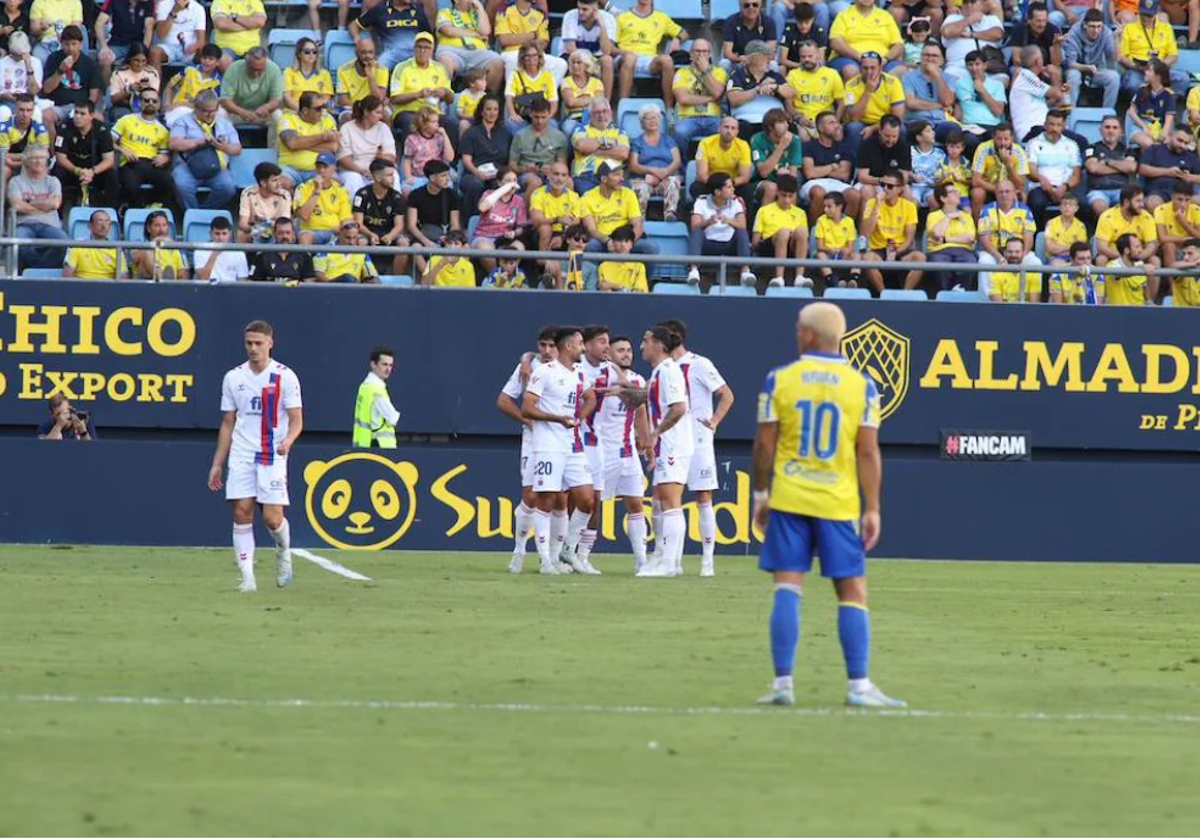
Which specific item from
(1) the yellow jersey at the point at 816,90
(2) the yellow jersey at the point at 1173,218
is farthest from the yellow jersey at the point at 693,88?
(2) the yellow jersey at the point at 1173,218

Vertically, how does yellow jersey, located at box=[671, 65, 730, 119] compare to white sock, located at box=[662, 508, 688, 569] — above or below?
above

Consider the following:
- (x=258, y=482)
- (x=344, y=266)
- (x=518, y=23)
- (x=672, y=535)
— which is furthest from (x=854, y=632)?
(x=518, y=23)

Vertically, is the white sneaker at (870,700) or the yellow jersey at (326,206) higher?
the yellow jersey at (326,206)

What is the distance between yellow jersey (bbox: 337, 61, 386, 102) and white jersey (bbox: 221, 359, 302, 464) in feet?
30.9

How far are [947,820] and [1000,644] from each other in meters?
6.56

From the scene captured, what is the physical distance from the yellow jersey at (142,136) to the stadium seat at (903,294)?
838cm

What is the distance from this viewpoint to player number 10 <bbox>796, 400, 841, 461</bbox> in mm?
10195

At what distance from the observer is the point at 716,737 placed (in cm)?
933

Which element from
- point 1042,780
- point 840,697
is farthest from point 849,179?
point 1042,780

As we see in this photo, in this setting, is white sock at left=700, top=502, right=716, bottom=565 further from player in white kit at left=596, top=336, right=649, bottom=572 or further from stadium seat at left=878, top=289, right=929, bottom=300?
stadium seat at left=878, top=289, right=929, bottom=300

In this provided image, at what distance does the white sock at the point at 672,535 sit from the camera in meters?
19.4

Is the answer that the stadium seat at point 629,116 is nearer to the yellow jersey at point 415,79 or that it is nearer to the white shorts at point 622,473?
the yellow jersey at point 415,79

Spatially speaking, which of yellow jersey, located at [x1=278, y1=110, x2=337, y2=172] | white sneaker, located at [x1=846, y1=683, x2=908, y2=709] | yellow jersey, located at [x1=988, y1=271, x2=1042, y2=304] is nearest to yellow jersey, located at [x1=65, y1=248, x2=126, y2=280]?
yellow jersey, located at [x1=278, y1=110, x2=337, y2=172]

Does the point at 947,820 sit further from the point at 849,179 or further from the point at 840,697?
the point at 849,179
